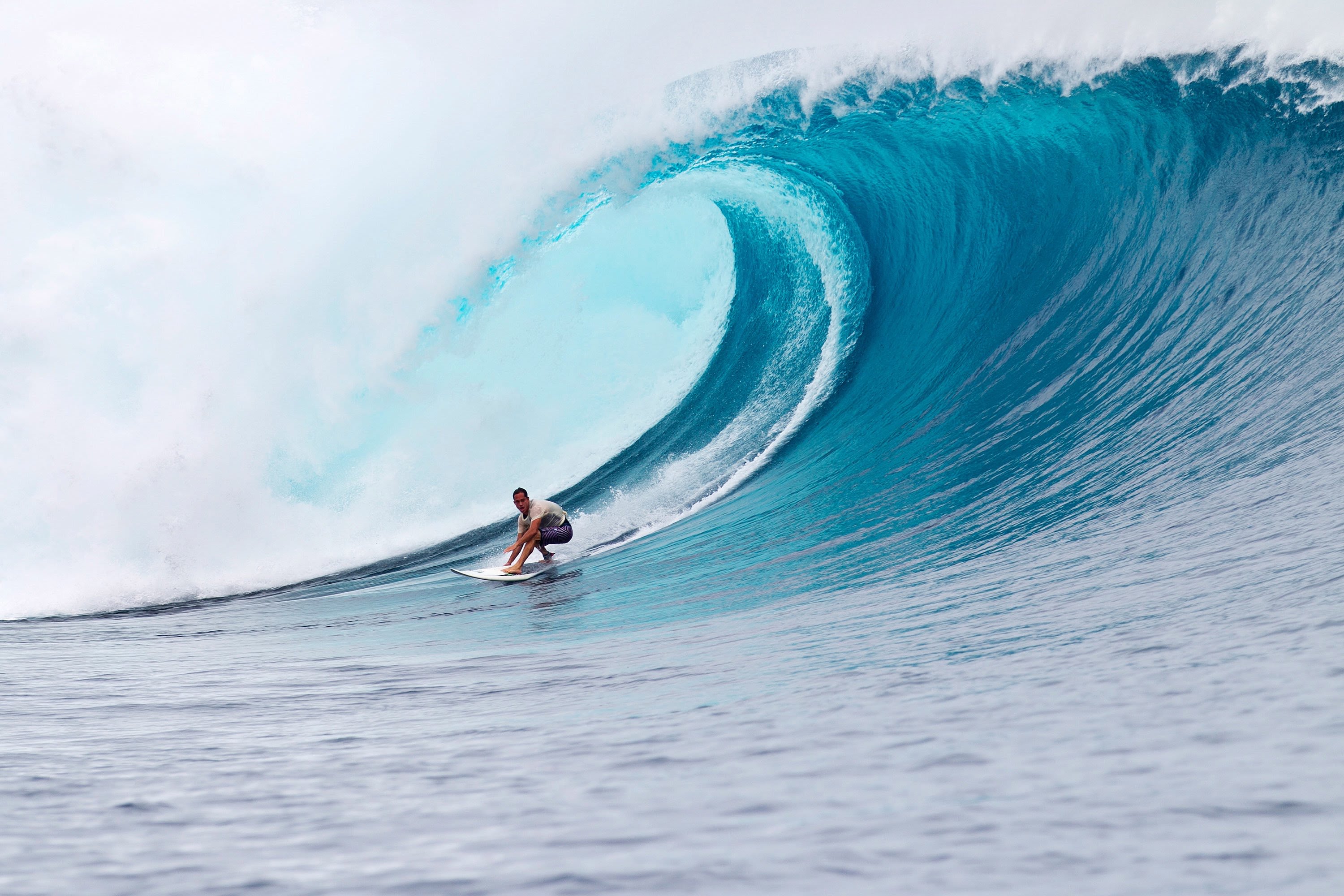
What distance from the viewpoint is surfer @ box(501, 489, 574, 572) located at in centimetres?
663

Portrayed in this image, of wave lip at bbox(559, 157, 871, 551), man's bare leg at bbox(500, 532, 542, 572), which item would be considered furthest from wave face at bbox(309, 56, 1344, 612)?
man's bare leg at bbox(500, 532, 542, 572)

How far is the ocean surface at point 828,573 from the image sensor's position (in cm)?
143

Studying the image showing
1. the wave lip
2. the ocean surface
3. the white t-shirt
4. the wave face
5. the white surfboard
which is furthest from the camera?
the wave lip

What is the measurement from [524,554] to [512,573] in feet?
0.61

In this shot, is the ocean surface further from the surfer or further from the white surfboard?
the surfer

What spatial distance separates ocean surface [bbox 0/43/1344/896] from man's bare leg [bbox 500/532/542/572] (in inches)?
9.1

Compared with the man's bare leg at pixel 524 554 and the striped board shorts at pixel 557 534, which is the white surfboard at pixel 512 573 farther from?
the striped board shorts at pixel 557 534

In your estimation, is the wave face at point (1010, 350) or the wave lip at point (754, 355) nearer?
the wave face at point (1010, 350)

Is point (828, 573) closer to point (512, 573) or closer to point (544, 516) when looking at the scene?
point (512, 573)

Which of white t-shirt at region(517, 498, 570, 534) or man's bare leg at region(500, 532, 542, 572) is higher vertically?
white t-shirt at region(517, 498, 570, 534)

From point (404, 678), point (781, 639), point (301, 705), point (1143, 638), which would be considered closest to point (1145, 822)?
point (1143, 638)

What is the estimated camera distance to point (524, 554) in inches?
262

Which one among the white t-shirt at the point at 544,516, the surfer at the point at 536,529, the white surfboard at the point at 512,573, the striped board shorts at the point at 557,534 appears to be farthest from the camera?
the striped board shorts at the point at 557,534

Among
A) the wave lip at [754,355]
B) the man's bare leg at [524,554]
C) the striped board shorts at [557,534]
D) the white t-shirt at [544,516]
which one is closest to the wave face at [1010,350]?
the wave lip at [754,355]
